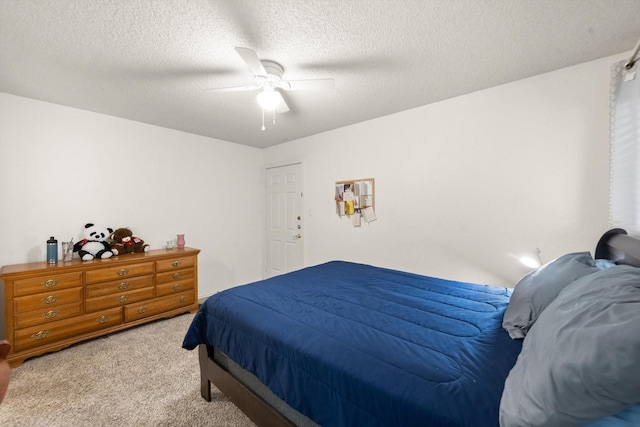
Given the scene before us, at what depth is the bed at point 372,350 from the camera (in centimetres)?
90

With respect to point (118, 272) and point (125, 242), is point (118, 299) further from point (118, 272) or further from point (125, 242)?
point (125, 242)

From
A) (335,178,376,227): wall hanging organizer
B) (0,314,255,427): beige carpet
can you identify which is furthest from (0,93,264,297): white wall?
(335,178,376,227): wall hanging organizer

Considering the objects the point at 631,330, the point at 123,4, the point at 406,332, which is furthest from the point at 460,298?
the point at 123,4

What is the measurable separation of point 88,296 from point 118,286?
0.24 m

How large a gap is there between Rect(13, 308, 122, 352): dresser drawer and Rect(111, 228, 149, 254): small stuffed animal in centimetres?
68

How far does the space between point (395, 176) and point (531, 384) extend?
Result: 2.56 meters

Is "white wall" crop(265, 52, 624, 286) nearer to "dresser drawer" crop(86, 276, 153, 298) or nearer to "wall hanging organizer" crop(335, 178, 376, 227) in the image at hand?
"wall hanging organizer" crop(335, 178, 376, 227)

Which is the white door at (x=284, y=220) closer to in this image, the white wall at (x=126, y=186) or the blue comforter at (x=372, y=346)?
the white wall at (x=126, y=186)

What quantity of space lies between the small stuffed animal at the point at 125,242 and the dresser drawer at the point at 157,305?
0.64m

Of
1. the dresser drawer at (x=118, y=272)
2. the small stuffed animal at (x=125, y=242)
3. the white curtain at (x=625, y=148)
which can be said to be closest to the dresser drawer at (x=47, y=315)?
the dresser drawer at (x=118, y=272)

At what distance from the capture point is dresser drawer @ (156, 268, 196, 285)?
3.03m

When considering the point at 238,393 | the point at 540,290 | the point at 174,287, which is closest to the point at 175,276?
the point at 174,287

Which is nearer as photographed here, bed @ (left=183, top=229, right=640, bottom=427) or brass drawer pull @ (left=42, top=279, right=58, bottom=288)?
bed @ (left=183, top=229, right=640, bottom=427)

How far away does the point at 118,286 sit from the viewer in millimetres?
2736
